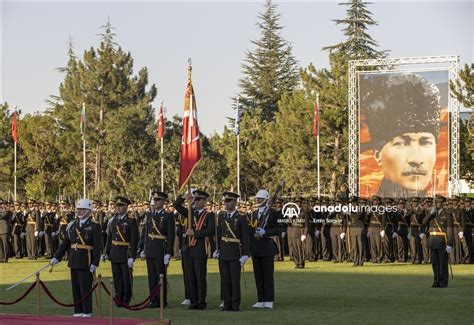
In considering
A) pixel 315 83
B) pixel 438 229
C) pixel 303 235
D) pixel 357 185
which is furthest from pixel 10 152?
pixel 438 229

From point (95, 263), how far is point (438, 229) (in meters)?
8.24

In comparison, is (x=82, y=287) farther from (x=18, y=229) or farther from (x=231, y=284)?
(x=18, y=229)

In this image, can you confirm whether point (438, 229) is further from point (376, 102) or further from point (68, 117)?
point (68, 117)

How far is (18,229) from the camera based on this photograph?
3553cm

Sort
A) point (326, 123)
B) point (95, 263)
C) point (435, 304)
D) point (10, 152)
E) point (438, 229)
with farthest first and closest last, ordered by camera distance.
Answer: point (10, 152), point (326, 123), point (438, 229), point (435, 304), point (95, 263)

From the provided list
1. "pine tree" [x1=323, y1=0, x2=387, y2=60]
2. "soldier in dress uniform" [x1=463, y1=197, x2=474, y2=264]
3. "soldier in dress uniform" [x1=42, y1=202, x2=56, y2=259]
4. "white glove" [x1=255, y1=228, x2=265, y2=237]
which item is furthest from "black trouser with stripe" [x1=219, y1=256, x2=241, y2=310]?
"pine tree" [x1=323, y1=0, x2=387, y2=60]

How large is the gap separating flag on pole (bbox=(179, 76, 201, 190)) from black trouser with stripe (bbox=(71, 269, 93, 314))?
272 centimetres

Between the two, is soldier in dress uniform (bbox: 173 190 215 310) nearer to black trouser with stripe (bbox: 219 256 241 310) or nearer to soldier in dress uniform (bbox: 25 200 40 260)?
black trouser with stripe (bbox: 219 256 241 310)

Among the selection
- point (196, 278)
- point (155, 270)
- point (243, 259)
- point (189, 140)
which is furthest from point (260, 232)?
point (189, 140)

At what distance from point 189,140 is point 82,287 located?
3.55 m

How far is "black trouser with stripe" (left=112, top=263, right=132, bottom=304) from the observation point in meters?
18.2

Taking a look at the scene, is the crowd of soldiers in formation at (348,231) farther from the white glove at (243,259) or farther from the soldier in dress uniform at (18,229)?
the white glove at (243,259)

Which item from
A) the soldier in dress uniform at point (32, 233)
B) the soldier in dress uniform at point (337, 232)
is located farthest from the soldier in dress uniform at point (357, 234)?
the soldier in dress uniform at point (32, 233)

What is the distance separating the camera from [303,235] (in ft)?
97.3
